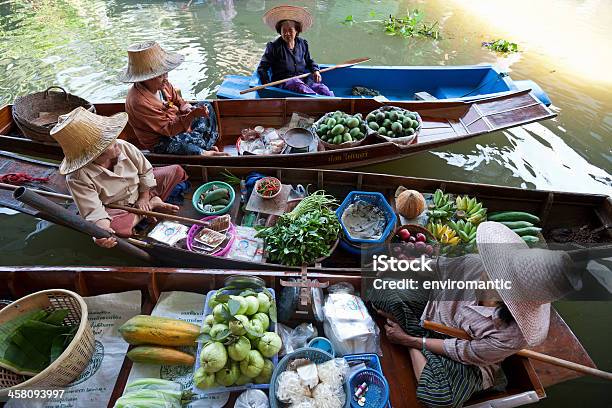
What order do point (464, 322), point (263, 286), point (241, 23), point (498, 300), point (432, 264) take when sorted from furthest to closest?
1. point (241, 23)
2. point (432, 264)
3. point (263, 286)
4. point (464, 322)
5. point (498, 300)

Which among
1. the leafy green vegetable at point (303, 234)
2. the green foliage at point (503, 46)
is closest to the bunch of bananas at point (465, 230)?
the leafy green vegetable at point (303, 234)

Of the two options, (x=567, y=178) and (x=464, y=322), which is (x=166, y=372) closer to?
(x=464, y=322)

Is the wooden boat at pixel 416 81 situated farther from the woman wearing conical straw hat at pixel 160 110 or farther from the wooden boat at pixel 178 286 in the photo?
the wooden boat at pixel 178 286

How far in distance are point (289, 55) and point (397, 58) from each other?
4.27 meters

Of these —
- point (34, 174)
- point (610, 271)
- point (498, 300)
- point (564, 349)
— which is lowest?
point (610, 271)

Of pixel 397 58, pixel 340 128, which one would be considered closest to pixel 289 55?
pixel 340 128

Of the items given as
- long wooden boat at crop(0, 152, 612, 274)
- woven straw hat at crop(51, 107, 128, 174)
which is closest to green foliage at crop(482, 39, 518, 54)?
long wooden boat at crop(0, 152, 612, 274)

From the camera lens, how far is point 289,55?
5410 millimetres

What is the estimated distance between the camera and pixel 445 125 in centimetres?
524

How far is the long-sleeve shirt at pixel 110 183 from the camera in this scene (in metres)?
3.01

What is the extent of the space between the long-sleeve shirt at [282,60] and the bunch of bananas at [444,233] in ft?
10.6

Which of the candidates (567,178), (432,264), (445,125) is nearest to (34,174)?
(432,264)

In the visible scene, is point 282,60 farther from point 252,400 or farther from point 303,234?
point 252,400

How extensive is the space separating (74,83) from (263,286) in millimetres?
7016
